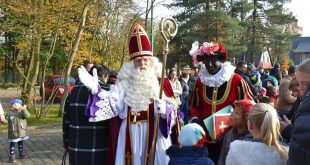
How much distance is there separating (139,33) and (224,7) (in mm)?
33323

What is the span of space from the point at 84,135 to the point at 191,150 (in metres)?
1.30

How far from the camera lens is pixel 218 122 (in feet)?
14.0

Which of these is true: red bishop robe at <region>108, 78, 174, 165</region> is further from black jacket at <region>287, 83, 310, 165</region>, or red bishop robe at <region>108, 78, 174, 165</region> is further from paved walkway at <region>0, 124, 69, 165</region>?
paved walkway at <region>0, 124, 69, 165</region>

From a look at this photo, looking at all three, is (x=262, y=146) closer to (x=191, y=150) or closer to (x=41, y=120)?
(x=191, y=150)

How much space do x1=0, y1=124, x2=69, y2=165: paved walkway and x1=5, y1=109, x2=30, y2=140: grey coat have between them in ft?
1.63

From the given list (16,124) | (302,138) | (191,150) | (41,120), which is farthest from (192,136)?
(41,120)

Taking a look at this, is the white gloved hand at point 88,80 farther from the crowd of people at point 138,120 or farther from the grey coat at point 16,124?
the grey coat at point 16,124

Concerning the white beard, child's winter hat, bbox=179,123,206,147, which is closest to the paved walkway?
the white beard

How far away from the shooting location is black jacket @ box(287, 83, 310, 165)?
6.72 ft

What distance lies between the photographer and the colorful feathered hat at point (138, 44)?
433 centimetres

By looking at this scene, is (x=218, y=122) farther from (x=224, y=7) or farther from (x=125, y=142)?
(x=224, y=7)

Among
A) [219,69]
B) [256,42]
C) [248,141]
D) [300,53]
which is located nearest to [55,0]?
[219,69]

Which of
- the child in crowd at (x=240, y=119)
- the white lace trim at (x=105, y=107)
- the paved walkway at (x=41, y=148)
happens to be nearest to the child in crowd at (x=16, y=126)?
the paved walkway at (x=41, y=148)

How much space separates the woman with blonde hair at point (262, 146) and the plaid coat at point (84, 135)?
1672 millimetres
